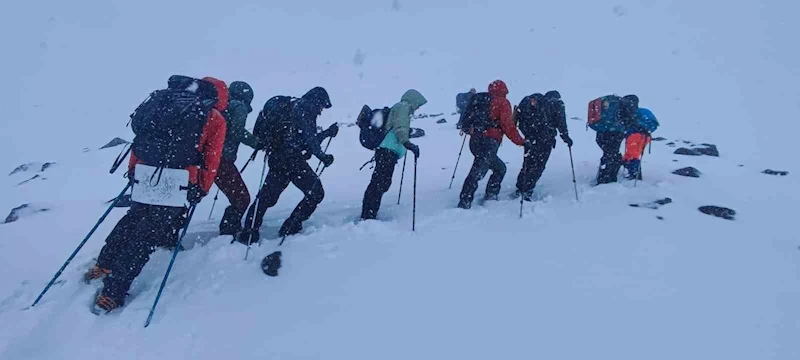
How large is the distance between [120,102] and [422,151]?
20.3 m

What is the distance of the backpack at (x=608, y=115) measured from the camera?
668 centimetres

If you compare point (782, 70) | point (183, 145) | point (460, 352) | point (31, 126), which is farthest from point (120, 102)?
point (782, 70)

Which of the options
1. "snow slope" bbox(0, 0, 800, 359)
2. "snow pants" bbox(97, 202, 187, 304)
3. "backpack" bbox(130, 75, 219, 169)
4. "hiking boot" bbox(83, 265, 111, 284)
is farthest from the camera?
"hiking boot" bbox(83, 265, 111, 284)

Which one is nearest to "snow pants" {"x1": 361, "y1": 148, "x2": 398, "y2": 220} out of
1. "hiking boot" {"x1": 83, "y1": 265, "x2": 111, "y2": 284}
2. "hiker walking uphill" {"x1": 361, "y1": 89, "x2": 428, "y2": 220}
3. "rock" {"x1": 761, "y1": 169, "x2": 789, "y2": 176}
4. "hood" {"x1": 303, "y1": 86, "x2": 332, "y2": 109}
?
"hiker walking uphill" {"x1": 361, "y1": 89, "x2": 428, "y2": 220}

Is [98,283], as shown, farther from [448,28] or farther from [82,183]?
[448,28]

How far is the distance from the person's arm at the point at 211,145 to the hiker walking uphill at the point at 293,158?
92 cm

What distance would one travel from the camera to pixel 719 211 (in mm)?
5684

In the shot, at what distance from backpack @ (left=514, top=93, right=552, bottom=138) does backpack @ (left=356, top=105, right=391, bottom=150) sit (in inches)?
80.7

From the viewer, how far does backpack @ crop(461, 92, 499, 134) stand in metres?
5.93

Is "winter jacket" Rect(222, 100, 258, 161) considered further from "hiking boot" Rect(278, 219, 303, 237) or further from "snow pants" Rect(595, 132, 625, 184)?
"snow pants" Rect(595, 132, 625, 184)

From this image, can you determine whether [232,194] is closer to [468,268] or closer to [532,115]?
[468,268]

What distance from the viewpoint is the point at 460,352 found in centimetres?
313

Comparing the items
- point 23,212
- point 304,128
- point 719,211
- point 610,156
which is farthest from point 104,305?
point 719,211

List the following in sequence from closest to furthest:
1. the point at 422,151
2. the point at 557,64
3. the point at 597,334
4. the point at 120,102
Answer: the point at 597,334 → the point at 422,151 → the point at 557,64 → the point at 120,102
